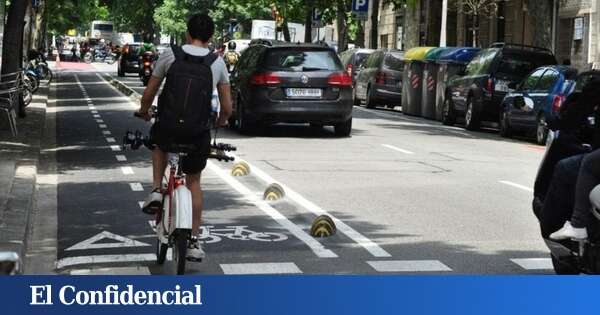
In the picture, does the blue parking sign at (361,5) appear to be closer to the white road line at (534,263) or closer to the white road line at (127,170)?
the white road line at (127,170)

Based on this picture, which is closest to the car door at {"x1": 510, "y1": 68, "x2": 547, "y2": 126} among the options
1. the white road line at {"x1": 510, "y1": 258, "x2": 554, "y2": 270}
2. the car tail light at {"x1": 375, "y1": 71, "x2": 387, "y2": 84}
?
the car tail light at {"x1": 375, "y1": 71, "x2": 387, "y2": 84}

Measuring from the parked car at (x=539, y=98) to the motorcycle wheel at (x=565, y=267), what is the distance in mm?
13941

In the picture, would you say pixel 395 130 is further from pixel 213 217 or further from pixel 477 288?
pixel 477 288

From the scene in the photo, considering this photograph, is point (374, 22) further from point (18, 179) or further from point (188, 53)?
point (188, 53)

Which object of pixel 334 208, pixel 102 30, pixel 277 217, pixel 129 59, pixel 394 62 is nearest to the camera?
pixel 277 217

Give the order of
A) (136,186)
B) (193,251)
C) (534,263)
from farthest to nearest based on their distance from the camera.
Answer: (136,186) → (534,263) → (193,251)

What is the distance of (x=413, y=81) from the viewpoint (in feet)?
116

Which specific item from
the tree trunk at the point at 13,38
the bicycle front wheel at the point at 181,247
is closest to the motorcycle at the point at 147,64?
the tree trunk at the point at 13,38

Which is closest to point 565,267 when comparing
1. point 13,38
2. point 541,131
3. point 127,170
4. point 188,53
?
point 188,53

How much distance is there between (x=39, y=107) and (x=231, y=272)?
73.8 ft

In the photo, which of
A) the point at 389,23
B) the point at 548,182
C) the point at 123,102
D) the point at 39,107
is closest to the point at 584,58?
the point at 123,102

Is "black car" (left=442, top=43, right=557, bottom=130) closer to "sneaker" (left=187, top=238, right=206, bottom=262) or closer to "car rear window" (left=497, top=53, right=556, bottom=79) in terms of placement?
"car rear window" (left=497, top=53, right=556, bottom=79)

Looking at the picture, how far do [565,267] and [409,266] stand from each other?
1189 millimetres

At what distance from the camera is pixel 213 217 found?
11.6 metres
